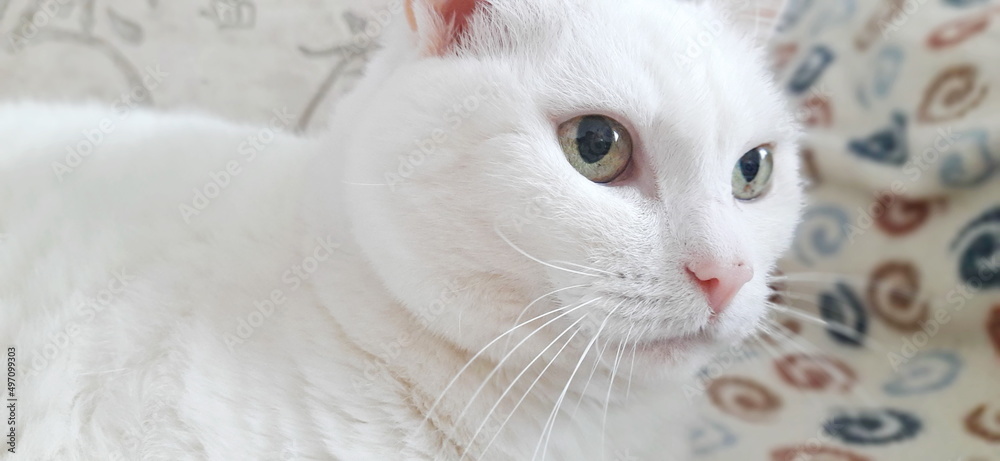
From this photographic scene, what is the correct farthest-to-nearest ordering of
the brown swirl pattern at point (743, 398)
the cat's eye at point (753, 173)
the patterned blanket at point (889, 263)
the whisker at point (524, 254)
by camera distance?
1. the brown swirl pattern at point (743, 398)
2. the patterned blanket at point (889, 263)
3. the cat's eye at point (753, 173)
4. the whisker at point (524, 254)

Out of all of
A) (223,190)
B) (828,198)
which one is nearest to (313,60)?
(223,190)

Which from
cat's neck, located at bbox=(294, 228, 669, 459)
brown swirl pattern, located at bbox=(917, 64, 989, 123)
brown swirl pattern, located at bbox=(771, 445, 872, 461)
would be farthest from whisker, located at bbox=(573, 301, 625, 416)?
brown swirl pattern, located at bbox=(917, 64, 989, 123)

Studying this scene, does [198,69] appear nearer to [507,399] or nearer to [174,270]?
[174,270]

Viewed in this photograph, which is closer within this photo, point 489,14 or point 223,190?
point 489,14

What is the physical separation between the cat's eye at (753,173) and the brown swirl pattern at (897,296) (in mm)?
322

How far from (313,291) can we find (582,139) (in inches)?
12.1

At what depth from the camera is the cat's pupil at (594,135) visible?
0.51 m

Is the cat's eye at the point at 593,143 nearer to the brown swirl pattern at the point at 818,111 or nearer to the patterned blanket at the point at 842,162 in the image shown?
the patterned blanket at the point at 842,162

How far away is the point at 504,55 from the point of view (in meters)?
0.55

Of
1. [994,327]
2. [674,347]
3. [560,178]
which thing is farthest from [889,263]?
[560,178]

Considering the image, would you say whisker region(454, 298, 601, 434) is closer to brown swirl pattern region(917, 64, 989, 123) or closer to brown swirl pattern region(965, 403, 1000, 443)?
brown swirl pattern region(965, 403, 1000, 443)

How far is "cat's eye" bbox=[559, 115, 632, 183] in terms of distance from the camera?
514 mm

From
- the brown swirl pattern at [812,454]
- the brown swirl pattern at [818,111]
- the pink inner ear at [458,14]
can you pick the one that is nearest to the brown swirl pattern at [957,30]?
the brown swirl pattern at [818,111]

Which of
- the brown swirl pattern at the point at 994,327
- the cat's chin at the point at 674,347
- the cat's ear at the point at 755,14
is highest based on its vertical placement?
the cat's ear at the point at 755,14
